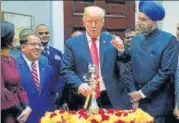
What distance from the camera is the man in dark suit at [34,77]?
4430 mm

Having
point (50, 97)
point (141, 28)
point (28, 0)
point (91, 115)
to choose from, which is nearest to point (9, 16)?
point (28, 0)

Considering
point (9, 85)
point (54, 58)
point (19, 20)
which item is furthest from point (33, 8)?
point (9, 85)

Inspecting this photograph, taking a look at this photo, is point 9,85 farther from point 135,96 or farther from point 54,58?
point 54,58

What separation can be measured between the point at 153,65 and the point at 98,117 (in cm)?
101

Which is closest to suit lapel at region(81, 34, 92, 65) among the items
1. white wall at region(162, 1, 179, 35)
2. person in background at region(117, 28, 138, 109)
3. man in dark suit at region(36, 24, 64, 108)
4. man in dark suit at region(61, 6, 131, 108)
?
man in dark suit at region(61, 6, 131, 108)

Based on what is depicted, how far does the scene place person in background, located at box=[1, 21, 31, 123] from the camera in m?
3.82

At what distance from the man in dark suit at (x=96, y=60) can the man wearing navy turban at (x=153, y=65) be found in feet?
0.46

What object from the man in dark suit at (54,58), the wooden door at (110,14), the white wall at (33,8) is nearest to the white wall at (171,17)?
the wooden door at (110,14)

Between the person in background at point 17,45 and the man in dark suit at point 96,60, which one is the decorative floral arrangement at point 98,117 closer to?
the man in dark suit at point 96,60

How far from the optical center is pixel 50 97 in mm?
4613

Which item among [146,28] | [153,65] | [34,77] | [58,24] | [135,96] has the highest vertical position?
[146,28]

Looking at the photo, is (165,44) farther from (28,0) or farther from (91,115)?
(28,0)

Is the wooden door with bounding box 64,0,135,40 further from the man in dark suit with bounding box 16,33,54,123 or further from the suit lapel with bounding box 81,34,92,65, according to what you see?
the suit lapel with bounding box 81,34,92,65

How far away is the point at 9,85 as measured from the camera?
12.8 ft
